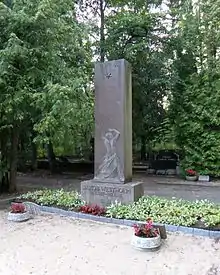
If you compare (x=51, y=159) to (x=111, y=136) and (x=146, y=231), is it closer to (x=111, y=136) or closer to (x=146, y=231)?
(x=111, y=136)

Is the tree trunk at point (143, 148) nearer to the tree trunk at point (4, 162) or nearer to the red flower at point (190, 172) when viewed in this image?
the red flower at point (190, 172)

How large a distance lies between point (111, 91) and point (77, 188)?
4537 mm

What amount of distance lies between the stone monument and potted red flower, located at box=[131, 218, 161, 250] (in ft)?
5.80

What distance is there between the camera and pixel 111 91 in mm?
7129

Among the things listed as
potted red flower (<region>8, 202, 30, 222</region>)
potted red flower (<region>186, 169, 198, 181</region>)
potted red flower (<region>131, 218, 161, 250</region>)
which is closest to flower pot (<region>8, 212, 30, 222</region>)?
potted red flower (<region>8, 202, 30, 222</region>)

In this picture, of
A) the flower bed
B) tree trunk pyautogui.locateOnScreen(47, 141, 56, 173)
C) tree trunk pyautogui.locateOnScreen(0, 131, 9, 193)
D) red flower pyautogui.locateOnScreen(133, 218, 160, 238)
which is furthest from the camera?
tree trunk pyautogui.locateOnScreen(47, 141, 56, 173)

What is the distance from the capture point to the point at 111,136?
706 cm

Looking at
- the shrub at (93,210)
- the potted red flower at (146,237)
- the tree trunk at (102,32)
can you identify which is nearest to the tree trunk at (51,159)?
the tree trunk at (102,32)

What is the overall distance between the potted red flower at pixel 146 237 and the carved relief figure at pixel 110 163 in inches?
78.7

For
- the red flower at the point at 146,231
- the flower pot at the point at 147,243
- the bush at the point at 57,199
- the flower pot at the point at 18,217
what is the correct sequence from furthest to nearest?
the bush at the point at 57,199 < the flower pot at the point at 18,217 < the red flower at the point at 146,231 < the flower pot at the point at 147,243

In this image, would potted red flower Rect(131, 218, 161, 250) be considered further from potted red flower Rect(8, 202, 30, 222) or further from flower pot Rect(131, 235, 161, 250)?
potted red flower Rect(8, 202, 30, 222)

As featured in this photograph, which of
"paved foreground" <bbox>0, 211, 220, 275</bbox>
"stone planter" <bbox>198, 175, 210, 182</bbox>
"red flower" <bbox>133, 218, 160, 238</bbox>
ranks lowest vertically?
"paved foreground" <bbox>0, 211, 220, 275</bbox>

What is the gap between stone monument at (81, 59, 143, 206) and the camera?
6.90 m

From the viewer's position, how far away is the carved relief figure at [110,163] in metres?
6.95
